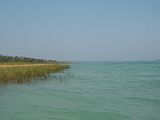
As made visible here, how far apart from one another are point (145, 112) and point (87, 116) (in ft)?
9.14

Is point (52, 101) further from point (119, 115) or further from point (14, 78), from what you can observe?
point (14, 78)

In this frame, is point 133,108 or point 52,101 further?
point 52,101

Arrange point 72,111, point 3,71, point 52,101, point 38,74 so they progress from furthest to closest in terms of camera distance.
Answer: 1. point 38,74
2. point 3,71
3. point 52,101
4. point 72,111

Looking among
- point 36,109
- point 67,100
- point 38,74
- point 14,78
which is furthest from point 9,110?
point 38,74

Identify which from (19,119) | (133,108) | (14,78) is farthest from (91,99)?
(14,78)

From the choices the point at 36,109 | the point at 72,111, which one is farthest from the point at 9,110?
the point at 72,111

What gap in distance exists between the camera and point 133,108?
14828 mm

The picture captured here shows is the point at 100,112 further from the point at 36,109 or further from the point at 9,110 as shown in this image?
the point at 9,110

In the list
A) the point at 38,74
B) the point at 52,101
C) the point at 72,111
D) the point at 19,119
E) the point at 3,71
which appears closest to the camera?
the point at 19,119

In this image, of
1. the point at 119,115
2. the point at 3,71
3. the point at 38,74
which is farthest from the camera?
the point at 38,74

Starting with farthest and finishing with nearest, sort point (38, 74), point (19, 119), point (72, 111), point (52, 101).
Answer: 1. point (38, 74)
2. point (52, 101)
3. point (72, 111)
4. point (19, 119)

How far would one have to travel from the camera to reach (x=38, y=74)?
37531 mm

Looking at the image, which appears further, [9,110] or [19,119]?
[9,110]

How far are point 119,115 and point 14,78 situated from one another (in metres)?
18.5
